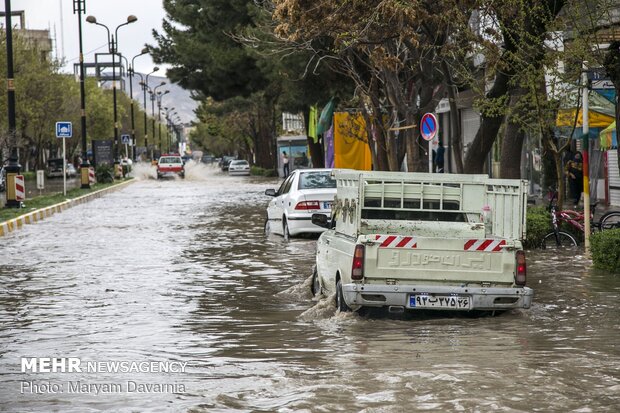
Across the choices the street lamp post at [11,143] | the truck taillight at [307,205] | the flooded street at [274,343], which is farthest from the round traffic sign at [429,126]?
the street lamp post at [11,143]

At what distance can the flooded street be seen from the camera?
7828 millimetres

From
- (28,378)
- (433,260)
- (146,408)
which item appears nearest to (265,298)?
(433,260)

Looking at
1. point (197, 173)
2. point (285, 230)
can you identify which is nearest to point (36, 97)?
point (197, 173)

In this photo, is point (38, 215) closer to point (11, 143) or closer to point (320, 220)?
point (11, 143)

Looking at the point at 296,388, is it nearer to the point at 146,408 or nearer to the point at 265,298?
the point at 146,408

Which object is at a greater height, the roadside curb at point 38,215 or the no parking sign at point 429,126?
A: the no parking sign at point 429,126

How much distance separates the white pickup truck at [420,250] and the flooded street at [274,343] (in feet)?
1.03

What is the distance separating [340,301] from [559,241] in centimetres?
886

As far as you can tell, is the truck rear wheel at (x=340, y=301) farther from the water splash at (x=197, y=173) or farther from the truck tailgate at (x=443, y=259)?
the water splash at (x=197, y=173)

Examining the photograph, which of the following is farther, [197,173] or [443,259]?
[197,173]

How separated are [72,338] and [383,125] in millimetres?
20868

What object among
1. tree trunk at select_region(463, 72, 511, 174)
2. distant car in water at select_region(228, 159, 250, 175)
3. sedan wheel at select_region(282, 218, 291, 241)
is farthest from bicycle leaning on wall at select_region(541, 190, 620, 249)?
distant car in water at select_region(228, 159, 250, 175)

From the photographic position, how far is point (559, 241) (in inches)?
771

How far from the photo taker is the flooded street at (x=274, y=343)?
7828 mm
